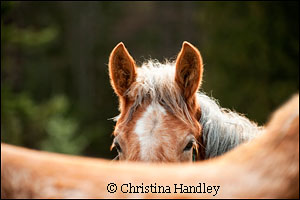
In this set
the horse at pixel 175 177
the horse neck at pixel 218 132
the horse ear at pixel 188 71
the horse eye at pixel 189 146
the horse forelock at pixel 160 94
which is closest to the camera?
the horse at pixel 175 177

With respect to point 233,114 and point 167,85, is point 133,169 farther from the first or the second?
point 233,114

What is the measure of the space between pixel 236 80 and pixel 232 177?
1377 cm

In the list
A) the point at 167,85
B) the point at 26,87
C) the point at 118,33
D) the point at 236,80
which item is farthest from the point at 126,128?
the point at 118,33

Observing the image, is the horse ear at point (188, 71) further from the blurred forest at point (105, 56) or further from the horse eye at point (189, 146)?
the blurred forest at point (105, 56)

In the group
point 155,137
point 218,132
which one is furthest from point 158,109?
point 218,132

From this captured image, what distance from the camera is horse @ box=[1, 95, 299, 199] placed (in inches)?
48.5

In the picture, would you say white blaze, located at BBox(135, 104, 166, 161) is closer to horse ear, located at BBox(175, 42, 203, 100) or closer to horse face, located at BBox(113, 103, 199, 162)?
horse face, located at BBox(113, 103, 199, 162)

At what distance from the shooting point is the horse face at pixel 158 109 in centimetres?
276

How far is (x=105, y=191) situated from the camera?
126 cm

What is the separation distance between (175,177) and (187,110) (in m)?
1.89

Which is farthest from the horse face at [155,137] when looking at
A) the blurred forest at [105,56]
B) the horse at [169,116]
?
the blurred forest at [105,56]

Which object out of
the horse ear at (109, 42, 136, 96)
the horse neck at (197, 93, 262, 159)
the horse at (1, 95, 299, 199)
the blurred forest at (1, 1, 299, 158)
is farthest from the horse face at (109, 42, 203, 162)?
the horse at (1, 95, 299, 199)

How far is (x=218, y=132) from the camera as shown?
338 centimetres

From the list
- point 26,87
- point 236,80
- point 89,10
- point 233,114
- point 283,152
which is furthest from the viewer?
point 89,10
